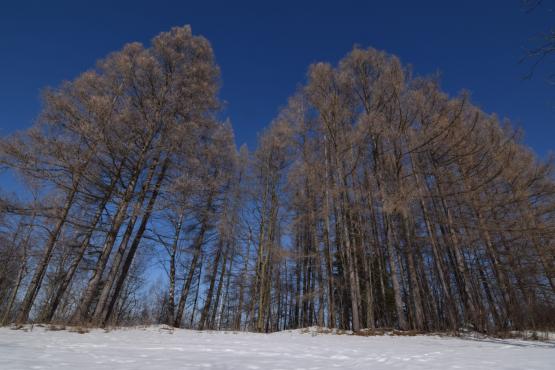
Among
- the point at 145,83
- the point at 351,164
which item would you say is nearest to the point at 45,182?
the point at 145,83

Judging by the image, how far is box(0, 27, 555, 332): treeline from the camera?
21.8 feet

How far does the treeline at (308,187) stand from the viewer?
6652mm

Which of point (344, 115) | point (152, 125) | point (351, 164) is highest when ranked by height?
point (344, 115)

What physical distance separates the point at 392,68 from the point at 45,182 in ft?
38.4

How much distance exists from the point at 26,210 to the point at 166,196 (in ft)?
9.81

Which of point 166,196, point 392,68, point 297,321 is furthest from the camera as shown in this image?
point 297,321

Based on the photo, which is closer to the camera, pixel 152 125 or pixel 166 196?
pixel 166 196

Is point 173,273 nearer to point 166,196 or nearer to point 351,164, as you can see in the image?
point 166,196

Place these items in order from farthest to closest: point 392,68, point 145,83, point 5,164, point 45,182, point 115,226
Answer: point 392,68 → point 145,83 → point 115,226 → point 45,182 → point 5,164

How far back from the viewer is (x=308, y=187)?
10984 millimetres

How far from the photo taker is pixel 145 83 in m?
8.35

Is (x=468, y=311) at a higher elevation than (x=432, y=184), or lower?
lower

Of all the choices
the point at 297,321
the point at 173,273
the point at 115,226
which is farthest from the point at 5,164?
the point at 297,321

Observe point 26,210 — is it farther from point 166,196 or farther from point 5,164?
point 166,196
